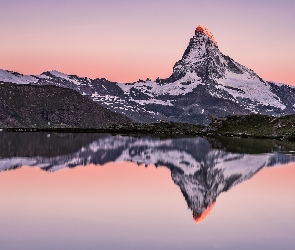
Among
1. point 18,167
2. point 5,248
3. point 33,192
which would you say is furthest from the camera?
point 18,167

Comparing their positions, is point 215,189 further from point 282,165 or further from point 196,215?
point 282,165

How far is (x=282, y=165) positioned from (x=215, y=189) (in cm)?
3776

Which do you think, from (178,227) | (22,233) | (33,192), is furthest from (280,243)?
(33,192)

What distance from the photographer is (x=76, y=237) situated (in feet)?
135

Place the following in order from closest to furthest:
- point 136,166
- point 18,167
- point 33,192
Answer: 1. point 33,192
2. point 18,167
3. point 136,166

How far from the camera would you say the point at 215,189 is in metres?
71.8

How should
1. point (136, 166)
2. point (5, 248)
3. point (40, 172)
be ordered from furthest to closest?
point (136, 166), point (40, 172), point (5, 248)

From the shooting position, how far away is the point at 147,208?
54719 mm

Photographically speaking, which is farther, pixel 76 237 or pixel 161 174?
pixel 161 174

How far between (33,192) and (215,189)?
22615mm

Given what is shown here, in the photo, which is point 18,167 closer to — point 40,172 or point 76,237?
point 40,172

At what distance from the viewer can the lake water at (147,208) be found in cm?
4072

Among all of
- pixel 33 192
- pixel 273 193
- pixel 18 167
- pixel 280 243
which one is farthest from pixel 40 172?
pixel 280 243

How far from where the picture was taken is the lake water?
134ft
